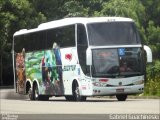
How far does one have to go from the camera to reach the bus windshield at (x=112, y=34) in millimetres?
30312

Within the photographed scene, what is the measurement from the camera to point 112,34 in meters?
30.6

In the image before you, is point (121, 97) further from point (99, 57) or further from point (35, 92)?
point (35, 92)

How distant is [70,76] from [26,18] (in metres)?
33.8

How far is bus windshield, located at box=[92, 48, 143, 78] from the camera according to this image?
98.9ft

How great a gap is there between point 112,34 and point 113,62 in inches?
51.9

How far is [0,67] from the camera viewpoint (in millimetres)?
65000

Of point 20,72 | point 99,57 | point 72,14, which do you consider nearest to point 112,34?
point 99,57

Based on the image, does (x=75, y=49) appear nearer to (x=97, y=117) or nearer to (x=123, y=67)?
(x=123, y=67)

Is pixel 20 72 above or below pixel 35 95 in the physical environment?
above

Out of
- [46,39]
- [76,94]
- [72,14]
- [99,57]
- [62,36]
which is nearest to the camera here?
[99,57]

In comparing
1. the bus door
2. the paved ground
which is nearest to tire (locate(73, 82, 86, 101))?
the paved ground

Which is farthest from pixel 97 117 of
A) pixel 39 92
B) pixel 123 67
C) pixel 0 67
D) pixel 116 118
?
pixel 0 67

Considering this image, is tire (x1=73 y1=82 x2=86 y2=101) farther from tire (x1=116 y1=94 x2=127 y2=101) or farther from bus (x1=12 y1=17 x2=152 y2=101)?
tire (x1=116 y1=94 x2=127 y2=101)

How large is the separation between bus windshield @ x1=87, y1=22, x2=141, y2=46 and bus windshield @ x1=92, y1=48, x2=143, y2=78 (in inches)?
14.8
